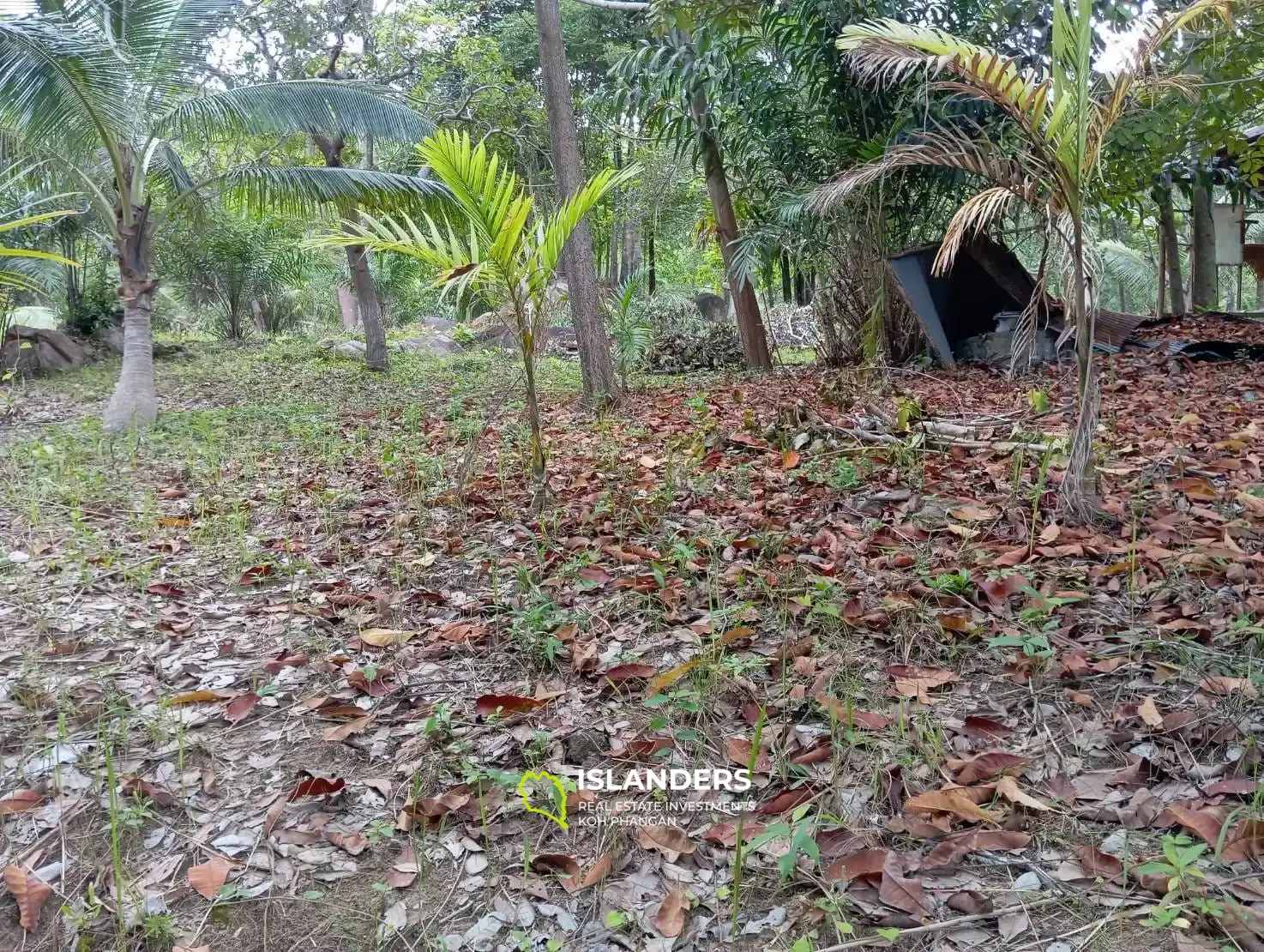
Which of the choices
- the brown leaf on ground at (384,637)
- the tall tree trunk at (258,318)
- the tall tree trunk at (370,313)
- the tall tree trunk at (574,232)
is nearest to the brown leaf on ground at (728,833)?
the brown leaf on ground at (384,637)

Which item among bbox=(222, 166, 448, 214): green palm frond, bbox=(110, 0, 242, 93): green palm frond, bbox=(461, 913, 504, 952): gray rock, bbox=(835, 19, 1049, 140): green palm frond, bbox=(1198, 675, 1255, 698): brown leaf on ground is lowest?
bbox=(461, 913, 504, 952): gray rock

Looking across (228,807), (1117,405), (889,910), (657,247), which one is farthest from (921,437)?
(657,247)

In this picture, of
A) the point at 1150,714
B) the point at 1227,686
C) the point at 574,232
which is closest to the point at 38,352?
the point at 574,232

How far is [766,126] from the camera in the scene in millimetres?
7578

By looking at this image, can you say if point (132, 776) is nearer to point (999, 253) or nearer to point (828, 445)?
point (828, 445)

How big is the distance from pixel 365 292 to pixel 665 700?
9.16 meters

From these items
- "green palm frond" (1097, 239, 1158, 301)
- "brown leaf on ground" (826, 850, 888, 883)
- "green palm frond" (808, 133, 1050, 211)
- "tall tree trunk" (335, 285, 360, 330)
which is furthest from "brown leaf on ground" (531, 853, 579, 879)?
"green palm frond" (1097, 239, 1158, 301)

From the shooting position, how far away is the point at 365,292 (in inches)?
404

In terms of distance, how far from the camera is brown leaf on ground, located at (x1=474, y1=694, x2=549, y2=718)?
2.23 m

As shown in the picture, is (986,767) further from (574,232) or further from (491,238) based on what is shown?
(574,232)

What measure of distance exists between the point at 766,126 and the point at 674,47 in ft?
3.82

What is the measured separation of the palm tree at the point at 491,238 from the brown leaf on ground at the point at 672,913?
2.23 m

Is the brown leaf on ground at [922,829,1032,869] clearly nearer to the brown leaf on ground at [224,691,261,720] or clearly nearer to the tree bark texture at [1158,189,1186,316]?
the brown leaf on ground at [224,691,261,720]

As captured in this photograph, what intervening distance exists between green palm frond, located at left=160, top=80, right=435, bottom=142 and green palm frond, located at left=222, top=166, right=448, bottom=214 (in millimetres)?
360
